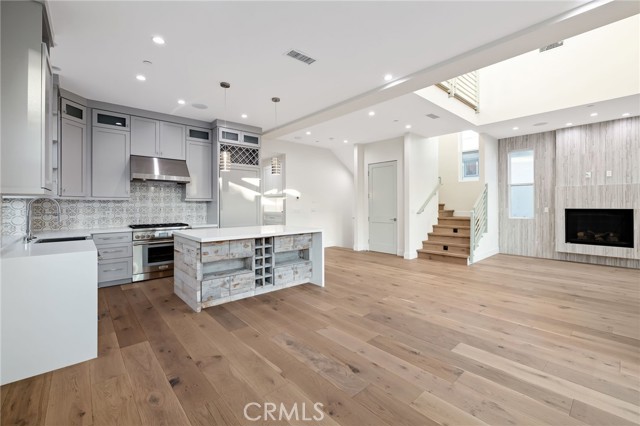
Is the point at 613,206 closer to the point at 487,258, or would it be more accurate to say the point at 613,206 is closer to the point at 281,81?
the point at 487,258

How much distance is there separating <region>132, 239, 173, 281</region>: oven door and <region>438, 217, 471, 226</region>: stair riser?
6220 millimetres

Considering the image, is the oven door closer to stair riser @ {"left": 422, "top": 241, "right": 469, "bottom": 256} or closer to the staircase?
the staircase

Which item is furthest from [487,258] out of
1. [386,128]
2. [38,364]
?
[38,364]

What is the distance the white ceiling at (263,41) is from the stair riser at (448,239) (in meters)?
4.18

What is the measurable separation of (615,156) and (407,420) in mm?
7143

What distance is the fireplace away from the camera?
18.0ft

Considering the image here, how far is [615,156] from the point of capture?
18.3ft

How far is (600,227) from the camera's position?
18.8 ft

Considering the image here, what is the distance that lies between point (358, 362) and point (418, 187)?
17.3ft

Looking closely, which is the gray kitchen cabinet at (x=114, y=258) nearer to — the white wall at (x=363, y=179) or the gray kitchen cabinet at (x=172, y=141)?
the gray kitchen cabinet at (x=172, y=141)

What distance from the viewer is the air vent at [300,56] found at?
3.05 m

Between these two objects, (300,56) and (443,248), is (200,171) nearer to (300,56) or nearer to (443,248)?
(300,56)

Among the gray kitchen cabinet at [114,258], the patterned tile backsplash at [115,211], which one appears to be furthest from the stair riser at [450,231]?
the gray kitchen cabinet at [114,258]
